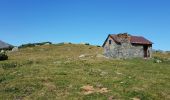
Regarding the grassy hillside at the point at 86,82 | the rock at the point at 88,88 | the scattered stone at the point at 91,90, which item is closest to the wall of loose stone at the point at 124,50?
the grassy hillside at the point at 86,82

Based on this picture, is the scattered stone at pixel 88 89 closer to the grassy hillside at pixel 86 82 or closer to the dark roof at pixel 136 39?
the grassy hillside at pixel 86 82

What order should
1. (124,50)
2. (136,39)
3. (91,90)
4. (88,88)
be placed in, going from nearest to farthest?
1. (91,90)
2. (88,88)
3. (124,50)
4. (136,39)

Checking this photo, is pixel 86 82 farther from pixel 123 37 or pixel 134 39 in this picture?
pixel 134 39

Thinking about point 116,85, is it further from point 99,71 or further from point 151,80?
point 99,71

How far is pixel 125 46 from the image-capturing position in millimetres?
68562

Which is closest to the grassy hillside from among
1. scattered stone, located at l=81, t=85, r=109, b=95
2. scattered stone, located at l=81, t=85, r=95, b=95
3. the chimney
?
scattered stone, located at l=81, t=85, r=109, b=95

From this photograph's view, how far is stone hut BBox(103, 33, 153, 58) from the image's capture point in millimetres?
68113

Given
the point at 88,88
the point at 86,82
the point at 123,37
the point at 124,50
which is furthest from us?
the point at 123,37

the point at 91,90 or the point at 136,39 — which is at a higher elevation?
the point at 136,39

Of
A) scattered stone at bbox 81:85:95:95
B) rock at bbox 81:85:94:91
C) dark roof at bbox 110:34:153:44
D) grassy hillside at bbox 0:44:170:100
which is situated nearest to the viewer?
grassy hillside at bbox 0:44:170:100

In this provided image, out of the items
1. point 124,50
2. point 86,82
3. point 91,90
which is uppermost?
point 124,50

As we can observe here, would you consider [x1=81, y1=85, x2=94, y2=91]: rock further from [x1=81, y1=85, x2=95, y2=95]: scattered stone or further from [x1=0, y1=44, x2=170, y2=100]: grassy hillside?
[x1=0, y1=44, x2=170, y2=100]: grassy hillside

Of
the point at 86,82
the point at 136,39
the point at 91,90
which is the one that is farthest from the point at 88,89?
the point at 136,39

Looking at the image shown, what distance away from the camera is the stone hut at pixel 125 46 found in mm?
68113
